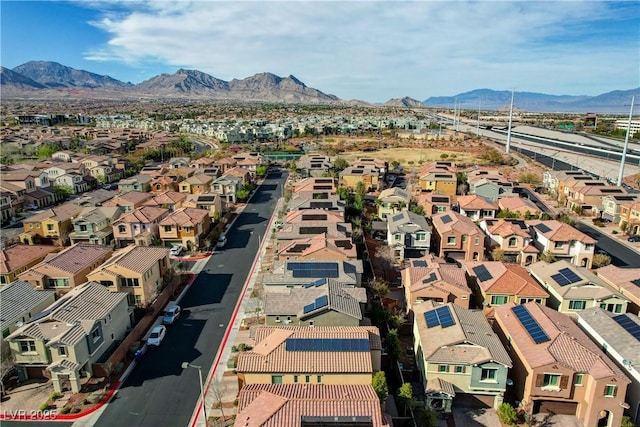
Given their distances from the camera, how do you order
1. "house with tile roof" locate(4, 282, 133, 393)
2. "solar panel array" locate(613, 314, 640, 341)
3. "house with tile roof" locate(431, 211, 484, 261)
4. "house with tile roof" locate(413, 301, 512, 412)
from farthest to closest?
1. "house with tile roof" locate(431, 211, 484, 261)
2. "solar panel array" locate(613, 314, 640, 341)
3. "house with tile roof" locate(4, 282, 133, 393)
4. "house with tile roof" locate(413, 301, 512, 412)

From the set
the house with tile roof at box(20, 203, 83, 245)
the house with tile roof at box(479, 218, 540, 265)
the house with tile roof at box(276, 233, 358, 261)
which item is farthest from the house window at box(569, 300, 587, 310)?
the house with tile roof at box(20, 203, 83, 245)

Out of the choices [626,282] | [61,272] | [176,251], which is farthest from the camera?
[176,251]

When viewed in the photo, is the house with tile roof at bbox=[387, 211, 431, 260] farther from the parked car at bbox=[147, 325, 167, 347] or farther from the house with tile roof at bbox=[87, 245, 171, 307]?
the parked car at bbox=[147, 325, 167, 347]

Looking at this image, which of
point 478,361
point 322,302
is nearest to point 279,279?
point 322,302

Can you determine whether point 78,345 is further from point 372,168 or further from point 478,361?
point 372,168

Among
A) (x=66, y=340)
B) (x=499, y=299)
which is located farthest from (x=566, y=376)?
(x=66, y=340)

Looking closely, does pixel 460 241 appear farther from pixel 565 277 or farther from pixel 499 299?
pixel 565 277
